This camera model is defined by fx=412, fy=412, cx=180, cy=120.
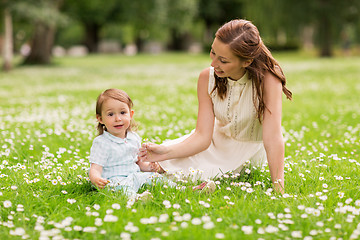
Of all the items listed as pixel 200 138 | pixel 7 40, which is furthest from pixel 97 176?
pixel 7 40

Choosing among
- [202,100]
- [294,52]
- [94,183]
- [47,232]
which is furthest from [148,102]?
[294,52]

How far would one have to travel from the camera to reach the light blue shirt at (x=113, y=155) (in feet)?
12.6

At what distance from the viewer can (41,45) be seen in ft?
89.1

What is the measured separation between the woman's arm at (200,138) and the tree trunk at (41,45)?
24.4 meters

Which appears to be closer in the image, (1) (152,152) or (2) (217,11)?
(1) (152,152)

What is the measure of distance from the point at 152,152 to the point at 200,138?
1.73 feet

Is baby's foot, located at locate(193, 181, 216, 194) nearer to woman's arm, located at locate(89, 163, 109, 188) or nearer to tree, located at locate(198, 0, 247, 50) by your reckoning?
woman's arm, located at locate(89, 163, 109, 188)

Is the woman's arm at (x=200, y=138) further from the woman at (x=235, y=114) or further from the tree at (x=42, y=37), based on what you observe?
the tree at (x=42, y=37)

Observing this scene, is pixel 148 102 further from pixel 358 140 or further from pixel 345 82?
pixel 345 82

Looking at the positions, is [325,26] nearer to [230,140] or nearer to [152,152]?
[230,140]

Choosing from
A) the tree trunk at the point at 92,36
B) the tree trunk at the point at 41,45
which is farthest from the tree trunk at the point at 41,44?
the tree trunk at the point at 92,36

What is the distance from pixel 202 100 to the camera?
4.34 meters

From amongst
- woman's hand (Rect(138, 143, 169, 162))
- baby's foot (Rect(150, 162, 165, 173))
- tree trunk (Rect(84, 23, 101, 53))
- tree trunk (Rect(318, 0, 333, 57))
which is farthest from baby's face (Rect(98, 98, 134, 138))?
tree trunk (Rect(84, 23, 101, 53))

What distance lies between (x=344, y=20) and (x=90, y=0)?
61.6 ft
